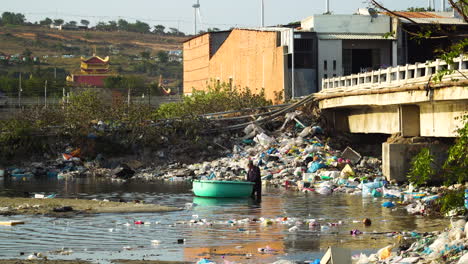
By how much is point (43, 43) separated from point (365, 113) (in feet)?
498

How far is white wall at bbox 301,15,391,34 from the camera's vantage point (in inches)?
1950

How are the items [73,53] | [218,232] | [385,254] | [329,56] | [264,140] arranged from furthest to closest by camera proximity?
1. [73,53]
2. [329,56]
3. [264,140]
4. [218,232]
5. [385,254]

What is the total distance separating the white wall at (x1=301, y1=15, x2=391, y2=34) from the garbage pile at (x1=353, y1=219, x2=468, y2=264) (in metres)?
34.9

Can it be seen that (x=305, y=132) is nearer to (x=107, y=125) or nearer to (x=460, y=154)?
(x=107, y=125)

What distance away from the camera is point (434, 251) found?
45.4ft

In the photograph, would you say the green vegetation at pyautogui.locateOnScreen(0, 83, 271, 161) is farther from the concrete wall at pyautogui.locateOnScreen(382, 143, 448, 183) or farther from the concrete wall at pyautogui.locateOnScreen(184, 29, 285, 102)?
the concrete wall at pyautogui.locateOnScreen(382, 143, 448, 183)

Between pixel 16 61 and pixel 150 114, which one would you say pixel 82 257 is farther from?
pixel 16 61

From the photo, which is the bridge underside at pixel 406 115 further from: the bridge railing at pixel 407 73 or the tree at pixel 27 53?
the tree at pixel 27 53

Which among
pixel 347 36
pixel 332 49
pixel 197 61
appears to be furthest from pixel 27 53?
pixel 347 36

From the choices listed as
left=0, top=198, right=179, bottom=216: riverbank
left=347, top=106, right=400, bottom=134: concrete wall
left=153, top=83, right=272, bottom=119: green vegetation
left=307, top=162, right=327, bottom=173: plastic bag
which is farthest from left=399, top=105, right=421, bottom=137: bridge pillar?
left=153, top=83, right=272, bottom=119: green vegetation

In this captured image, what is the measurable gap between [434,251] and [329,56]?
35.9 meters

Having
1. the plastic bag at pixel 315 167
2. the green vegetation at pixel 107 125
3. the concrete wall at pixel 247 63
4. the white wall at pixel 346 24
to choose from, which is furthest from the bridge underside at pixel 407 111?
the concrete wall at pixel 247 63

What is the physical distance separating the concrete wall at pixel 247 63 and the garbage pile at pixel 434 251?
112 ft

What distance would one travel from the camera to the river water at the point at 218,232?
55.8ft
